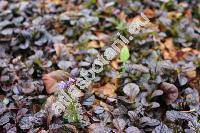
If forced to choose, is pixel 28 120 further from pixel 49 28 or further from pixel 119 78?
pixel 49 28

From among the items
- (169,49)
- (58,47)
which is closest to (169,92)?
(169,49)

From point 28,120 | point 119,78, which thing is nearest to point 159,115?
point 119,78

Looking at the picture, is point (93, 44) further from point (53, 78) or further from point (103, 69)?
point (53, 78)

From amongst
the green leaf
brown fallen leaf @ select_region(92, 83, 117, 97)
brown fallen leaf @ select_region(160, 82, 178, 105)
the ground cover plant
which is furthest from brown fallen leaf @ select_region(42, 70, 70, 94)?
brown fallen leaf @ select_region(160, 82, 178, 105)

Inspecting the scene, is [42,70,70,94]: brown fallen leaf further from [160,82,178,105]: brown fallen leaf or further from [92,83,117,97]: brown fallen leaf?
[160,82,178,105]: brown fallen leaf

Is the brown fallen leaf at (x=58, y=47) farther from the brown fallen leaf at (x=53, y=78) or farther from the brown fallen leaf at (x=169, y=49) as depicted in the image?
the brown fallen leaf at (x=169, y=49)

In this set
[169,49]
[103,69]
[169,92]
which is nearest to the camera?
[169,92]

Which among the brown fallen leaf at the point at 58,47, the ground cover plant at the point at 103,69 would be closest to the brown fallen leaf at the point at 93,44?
the ground cover plant at the point at 103,69
